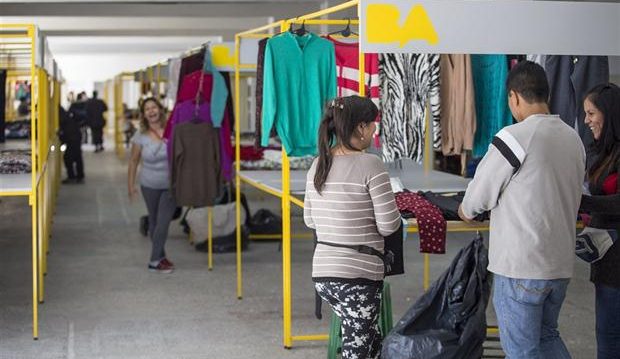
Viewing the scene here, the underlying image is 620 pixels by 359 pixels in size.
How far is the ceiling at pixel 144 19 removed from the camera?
15.4m

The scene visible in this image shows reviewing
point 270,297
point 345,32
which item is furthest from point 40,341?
point 345,32

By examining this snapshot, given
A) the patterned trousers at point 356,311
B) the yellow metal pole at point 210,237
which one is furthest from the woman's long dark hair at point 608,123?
the yellow metal pole at point 210,237

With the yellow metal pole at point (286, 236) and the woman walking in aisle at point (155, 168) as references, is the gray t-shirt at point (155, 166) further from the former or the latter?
the yellow metal pole at point (286, 236)

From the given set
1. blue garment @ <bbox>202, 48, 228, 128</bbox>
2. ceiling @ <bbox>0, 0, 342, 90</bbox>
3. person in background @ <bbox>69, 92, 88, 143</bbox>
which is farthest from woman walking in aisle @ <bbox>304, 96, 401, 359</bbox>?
person in background @ <bbox>69, 92, 88, 143</bbox>

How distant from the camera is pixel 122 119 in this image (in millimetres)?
24562

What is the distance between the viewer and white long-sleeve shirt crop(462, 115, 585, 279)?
353 centimetres

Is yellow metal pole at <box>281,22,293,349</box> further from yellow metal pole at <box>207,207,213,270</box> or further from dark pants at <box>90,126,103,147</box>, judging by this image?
dark pants at <box>90,126,103,147</box>

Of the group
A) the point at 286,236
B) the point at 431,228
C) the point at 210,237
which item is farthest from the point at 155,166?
the point at 431,228

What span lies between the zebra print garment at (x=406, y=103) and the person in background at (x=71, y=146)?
9935 mm

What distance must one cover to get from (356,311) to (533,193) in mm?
880

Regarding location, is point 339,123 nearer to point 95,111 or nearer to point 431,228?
point 431,228

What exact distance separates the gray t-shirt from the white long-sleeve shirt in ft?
14.4

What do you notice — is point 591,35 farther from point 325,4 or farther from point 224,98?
point 325,4

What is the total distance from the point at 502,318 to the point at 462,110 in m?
2.15
